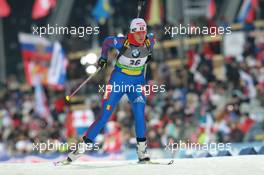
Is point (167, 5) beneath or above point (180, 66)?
above

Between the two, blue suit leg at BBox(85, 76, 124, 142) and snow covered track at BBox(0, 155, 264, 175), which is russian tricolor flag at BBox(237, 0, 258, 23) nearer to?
snow covered track at BBox(0, 155, 264, 175)

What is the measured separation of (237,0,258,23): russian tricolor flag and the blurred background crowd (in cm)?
3

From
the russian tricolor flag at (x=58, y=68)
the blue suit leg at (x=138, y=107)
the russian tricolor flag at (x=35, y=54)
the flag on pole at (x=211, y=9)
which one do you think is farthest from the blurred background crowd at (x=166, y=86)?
the blue suit leg at (x=138, y=107)

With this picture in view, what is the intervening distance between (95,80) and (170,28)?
2.43 meters

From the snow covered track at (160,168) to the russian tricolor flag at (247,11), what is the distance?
439 inches

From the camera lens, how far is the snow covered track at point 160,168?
392 inches

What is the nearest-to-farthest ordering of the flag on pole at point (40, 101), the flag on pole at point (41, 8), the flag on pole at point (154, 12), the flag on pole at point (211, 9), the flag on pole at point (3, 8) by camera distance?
the flag on pole at point (40, 101), the flag on pole at point (154, 12), the flag on pole at point (211, 9), the flag on pole at point (41, 8), the flag on pole at point (3, 8)

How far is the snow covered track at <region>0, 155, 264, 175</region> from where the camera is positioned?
9.96 metres

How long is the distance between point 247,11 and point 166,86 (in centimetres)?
425

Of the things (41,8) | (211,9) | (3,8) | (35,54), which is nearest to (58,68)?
(35,54)

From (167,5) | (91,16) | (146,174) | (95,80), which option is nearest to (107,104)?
(146,174)

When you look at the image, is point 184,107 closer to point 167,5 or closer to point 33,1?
point 167,5

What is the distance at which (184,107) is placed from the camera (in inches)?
706

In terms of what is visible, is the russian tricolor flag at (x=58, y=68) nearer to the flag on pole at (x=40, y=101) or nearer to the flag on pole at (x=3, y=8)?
the flag on pole at (x=40, y=101)
